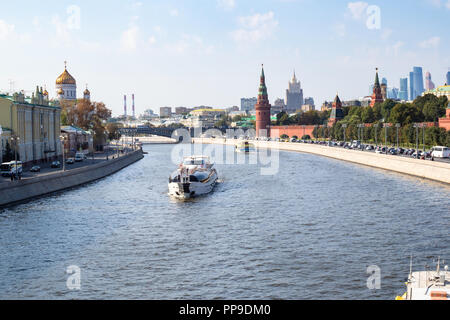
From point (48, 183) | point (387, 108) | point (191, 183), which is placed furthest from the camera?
point (387, 108)

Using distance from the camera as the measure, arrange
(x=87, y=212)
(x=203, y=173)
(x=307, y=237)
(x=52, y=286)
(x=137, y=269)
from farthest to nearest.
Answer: (x=203, y=173) < (x=87, y=212) < (x=307, y=237) < (x=137, y=269) < (x=52, y=286)

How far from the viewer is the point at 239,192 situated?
44.6 m

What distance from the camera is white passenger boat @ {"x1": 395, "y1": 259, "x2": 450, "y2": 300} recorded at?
1310 cm

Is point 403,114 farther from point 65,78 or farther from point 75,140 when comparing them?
point 65,78

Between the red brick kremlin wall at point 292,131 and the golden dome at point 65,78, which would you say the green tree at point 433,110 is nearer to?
the red brick kremlin wall at point 292,131

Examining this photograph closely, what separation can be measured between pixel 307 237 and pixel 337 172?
118ft

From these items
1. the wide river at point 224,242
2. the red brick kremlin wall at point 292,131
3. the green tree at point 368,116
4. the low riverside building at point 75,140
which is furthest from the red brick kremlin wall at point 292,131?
the wide river at point 224,242

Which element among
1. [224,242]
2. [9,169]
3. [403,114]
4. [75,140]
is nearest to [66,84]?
[75,140]

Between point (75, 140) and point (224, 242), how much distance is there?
63.6 meters

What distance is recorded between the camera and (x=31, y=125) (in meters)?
58.4

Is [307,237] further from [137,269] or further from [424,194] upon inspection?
[424,194]

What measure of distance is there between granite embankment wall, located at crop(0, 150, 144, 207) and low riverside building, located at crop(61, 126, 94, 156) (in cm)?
1685

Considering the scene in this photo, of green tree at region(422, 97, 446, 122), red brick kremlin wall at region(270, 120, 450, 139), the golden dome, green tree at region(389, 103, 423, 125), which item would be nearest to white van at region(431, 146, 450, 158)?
green tree at region(389, 103, 423, 125)

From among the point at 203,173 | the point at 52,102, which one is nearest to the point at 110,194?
the point at 203,173
